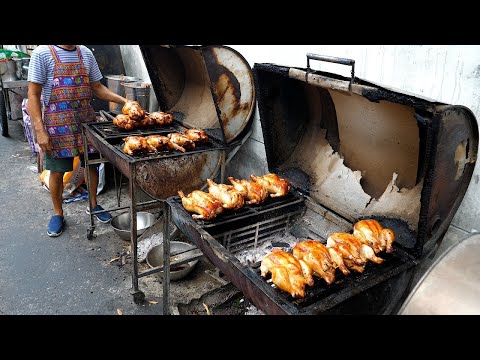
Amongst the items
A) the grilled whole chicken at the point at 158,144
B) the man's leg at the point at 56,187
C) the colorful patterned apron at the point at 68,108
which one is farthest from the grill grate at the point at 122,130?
the man's leg at the point at 56,187

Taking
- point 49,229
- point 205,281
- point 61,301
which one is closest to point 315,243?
point 205,281

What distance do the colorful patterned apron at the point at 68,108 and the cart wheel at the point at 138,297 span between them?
2.34m

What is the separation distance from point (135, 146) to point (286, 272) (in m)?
2.43

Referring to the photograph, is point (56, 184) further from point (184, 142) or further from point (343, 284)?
point (343, 284)

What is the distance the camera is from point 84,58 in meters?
5.25

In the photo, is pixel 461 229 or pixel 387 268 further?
pixel 461 229

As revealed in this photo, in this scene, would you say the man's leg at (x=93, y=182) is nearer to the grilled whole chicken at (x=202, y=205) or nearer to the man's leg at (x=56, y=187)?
the man's leg at (x=56, y=187)

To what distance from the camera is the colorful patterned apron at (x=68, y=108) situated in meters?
5.06

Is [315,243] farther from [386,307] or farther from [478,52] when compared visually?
[478,52]

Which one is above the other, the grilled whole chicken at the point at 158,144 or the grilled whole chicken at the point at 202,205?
the grilled whole chicken at the point at 158,144

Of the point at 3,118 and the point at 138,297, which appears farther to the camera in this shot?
the point at 3,118

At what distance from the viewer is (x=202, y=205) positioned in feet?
9.67

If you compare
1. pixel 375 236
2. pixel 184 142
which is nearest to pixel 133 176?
pixel 184 142

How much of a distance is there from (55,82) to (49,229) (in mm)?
2131
